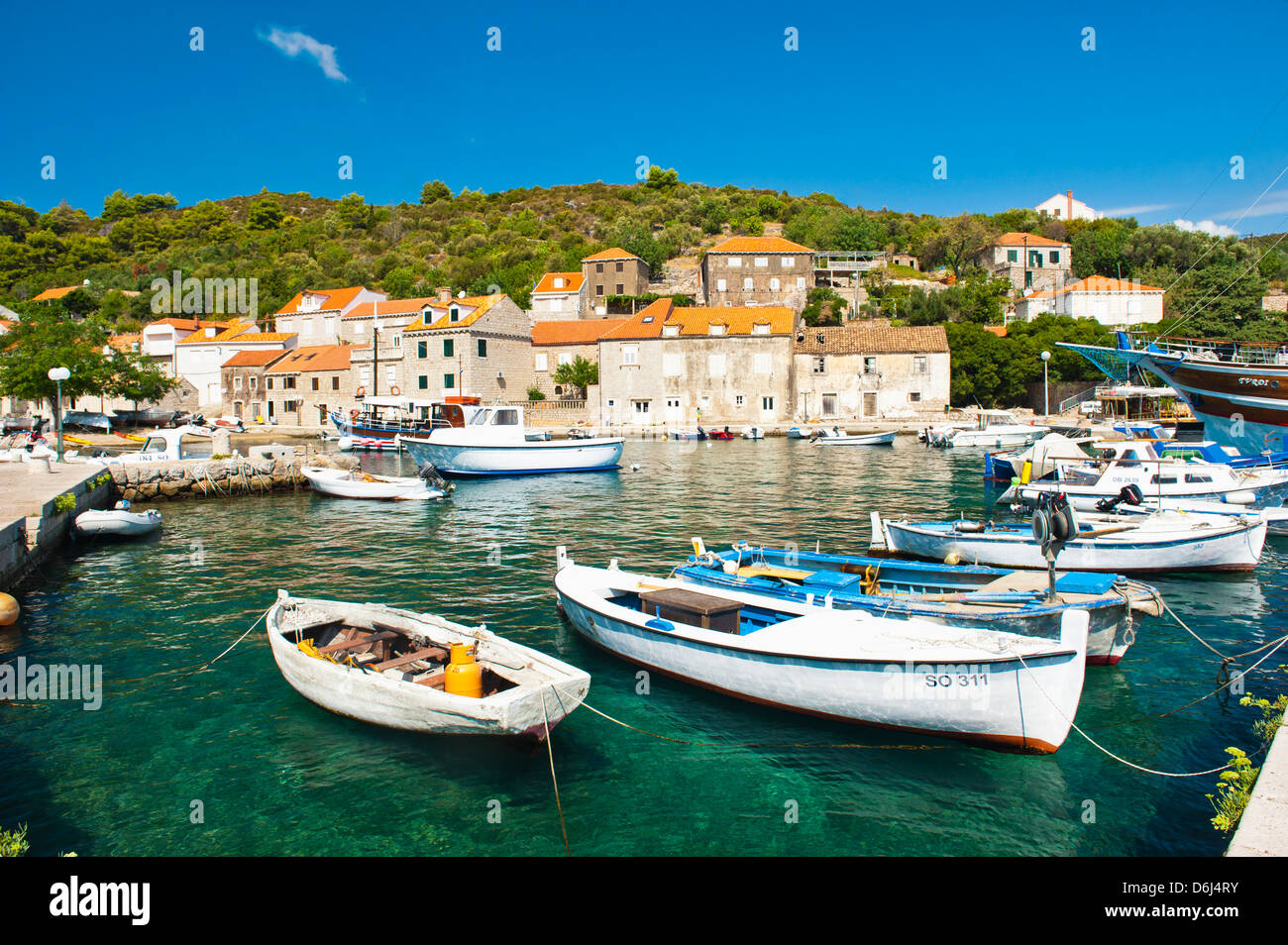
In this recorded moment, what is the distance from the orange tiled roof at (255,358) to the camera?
209 ft

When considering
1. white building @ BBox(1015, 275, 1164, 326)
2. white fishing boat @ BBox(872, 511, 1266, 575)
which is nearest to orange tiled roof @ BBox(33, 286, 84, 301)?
white building @ BBox(1015, 275, 1164, 326)

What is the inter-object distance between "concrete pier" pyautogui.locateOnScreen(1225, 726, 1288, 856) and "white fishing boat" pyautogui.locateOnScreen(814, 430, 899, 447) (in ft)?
135

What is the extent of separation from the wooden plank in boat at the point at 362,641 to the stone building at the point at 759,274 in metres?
63.7

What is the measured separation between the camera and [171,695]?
980cm

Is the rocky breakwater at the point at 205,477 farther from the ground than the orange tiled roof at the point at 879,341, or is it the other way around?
the orange tiled roof at the point at 879,341

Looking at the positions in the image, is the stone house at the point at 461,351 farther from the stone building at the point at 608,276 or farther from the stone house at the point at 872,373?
the stone house at the point at 872,373

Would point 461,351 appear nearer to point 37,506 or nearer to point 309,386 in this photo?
point 309,386

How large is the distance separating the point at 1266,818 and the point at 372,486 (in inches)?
1020

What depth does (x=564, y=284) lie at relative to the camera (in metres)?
70.2

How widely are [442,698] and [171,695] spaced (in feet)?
15.0

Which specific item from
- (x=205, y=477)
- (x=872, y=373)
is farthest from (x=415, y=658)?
(x=872, y=373)

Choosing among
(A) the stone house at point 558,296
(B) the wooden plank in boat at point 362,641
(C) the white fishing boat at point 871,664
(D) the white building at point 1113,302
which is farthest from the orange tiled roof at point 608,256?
(B) the wooden plank in boat at point 362,641

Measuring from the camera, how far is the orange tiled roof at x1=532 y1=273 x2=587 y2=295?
A: 70188mm
